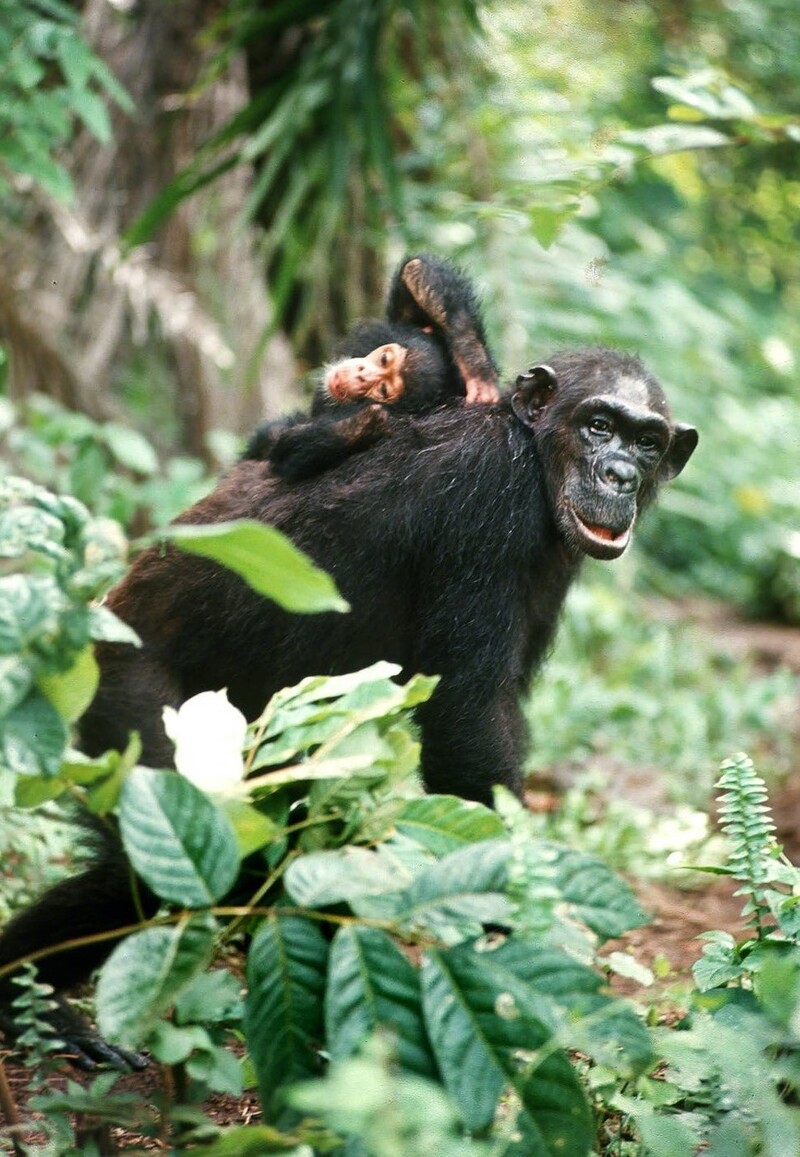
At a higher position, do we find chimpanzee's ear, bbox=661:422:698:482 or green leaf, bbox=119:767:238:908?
green leaf, bbox=119:767:238:908

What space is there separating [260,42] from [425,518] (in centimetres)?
522

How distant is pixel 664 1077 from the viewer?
10.7 ft

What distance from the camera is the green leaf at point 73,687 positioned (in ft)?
7.98

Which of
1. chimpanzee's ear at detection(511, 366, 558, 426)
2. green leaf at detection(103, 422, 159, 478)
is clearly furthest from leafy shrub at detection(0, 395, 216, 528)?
chimpanzee's ear at detection(511, 366, 558, 426)

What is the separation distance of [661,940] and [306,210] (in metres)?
5.03

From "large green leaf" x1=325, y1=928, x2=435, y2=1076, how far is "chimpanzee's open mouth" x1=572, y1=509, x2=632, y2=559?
208cm

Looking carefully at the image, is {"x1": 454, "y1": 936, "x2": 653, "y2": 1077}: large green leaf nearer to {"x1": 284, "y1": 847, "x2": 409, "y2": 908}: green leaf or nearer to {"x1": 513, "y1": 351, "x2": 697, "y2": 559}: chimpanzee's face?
{"x1": 284, "y1": 847, "x2": 409, "y2": 908}: green leaf

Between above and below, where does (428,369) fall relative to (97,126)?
below

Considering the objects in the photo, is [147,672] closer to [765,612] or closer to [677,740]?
[677,740]

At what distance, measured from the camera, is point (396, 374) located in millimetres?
4684

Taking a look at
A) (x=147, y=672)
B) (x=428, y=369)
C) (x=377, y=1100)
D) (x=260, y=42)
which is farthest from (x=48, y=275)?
(x=377, y=1100)

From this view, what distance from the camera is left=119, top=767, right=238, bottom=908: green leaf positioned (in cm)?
243

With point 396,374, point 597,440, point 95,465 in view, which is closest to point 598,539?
point 597,440

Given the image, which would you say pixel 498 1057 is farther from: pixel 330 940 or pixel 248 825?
pixel 248 825
